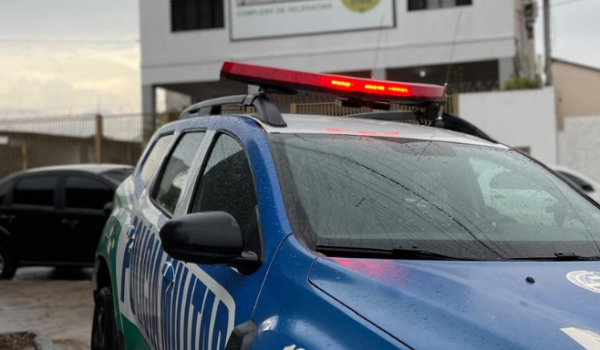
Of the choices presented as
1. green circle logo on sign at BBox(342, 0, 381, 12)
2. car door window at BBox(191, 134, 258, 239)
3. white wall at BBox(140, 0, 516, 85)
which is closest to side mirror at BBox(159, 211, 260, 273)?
car door window at BBox(191, 134, 258, 239)

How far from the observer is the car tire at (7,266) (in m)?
10.0

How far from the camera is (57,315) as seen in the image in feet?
24.7

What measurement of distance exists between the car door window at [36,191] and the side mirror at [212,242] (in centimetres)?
807

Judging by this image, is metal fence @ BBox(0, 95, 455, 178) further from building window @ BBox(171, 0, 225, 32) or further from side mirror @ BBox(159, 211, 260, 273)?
side mirror @ BBox(159, 211, 260, 273)

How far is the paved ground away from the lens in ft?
22.0

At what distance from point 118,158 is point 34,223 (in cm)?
983

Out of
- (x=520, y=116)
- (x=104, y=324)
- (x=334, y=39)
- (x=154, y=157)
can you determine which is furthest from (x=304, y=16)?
(x=104, y=324)

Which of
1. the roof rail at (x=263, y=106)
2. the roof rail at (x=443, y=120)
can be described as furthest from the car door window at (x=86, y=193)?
the roof rail at (x=263, y=106)

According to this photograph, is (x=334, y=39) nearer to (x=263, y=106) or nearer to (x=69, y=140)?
(x=69, y=140)

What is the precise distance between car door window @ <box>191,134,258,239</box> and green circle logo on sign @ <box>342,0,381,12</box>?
2278cm

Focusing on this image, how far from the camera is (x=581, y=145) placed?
62.7 feet

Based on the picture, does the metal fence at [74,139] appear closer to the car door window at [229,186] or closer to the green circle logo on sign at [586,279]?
the car door window at [229,186]

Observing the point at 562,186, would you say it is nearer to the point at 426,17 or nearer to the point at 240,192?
the point at 240,192

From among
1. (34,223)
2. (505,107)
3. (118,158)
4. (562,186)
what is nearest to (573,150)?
(505,107)
